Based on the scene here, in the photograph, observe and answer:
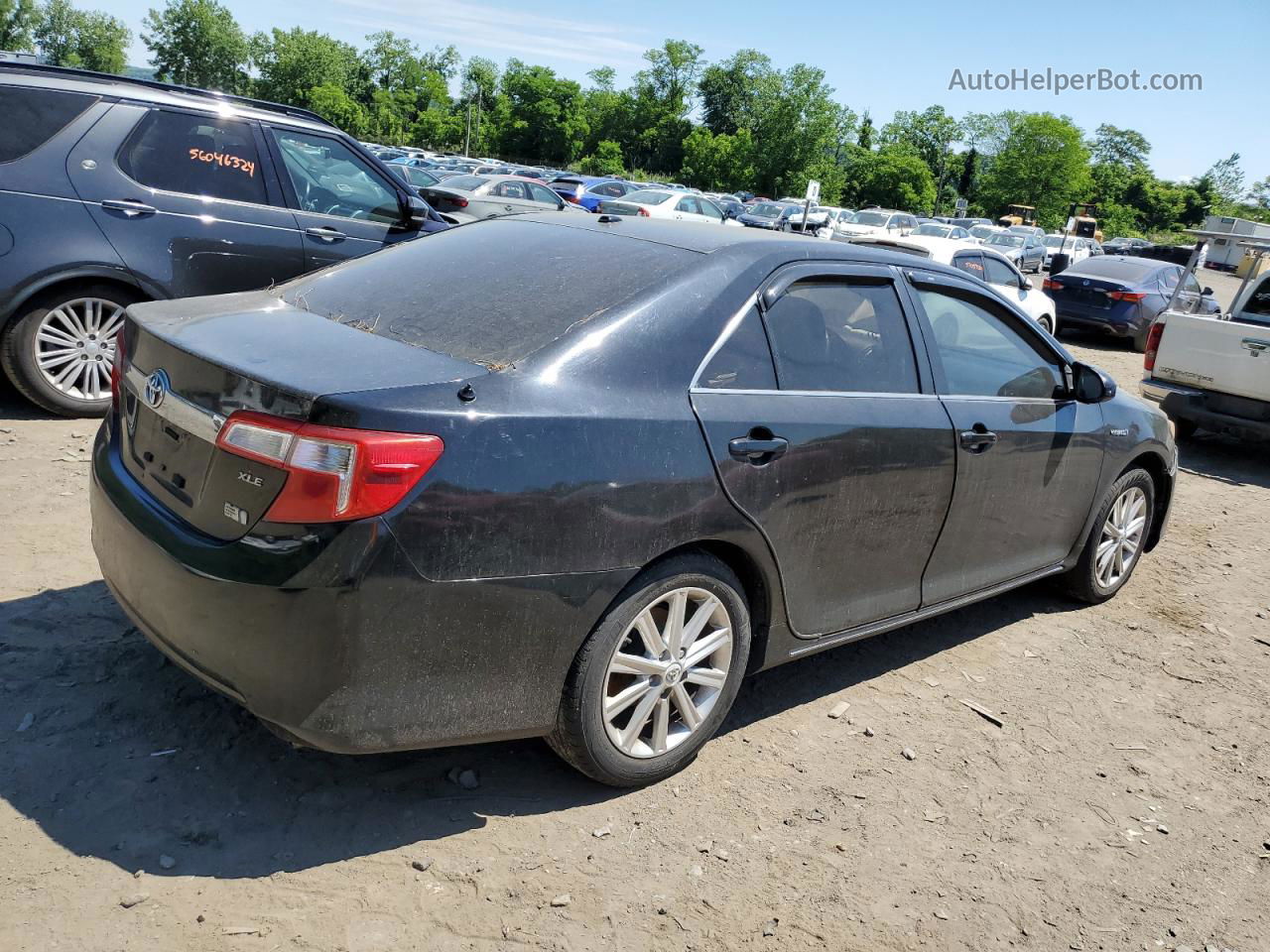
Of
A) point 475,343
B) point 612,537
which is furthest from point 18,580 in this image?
point 612,537

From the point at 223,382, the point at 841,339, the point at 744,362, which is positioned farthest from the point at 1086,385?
the point at 223,382

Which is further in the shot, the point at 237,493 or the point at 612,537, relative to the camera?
the point at 612,537

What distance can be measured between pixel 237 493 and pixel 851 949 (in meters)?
1.99

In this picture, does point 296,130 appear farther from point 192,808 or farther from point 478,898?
point 478,898

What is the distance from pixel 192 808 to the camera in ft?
9.68

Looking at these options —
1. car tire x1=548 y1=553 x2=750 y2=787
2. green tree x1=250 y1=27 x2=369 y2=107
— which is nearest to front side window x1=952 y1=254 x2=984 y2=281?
car tire x1=548 y1=553 x2=750 y2=787

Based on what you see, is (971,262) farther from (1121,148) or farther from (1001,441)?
(1121,148)

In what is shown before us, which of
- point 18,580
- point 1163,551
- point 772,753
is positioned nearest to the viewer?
point 772,753

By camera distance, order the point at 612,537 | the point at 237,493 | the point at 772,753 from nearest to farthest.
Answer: the point at 237,493 → the point at 612,537 → the point at 772,753

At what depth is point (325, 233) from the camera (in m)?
7.06

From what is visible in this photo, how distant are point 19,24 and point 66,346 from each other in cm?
12677

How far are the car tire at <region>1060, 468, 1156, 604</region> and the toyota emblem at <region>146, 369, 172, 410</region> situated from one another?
419 cm

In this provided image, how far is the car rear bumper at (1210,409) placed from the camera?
889cm

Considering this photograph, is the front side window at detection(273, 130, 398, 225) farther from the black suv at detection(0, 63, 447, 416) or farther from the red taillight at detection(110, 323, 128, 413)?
the red taillight at detection(110, 323, 128, 413)
